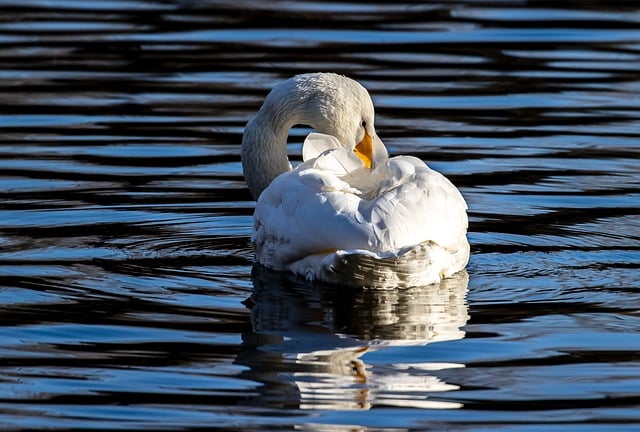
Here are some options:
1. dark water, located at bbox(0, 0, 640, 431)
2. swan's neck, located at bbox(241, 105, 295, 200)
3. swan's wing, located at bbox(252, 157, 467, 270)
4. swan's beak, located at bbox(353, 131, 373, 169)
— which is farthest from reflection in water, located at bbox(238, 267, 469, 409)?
swan's beak, located at bbox(353, 131, 373, 169)

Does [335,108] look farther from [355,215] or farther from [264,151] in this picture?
[355,215]

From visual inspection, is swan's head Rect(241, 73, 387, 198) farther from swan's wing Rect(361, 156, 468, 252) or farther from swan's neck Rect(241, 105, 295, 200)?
swan's wing Rect(361, 156, 468, 252)

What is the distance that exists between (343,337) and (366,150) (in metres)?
2.35

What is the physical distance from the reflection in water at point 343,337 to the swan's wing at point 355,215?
24 centimetres

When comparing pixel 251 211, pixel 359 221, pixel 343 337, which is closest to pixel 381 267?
pixel 359 221

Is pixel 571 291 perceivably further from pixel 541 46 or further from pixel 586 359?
pixel 541 46

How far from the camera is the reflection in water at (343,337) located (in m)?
5.99

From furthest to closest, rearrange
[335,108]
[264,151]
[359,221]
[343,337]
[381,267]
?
[264,151]
[335,108]
[381,267]
[359,221]
[343,337]

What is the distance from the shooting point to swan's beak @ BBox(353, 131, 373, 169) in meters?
9.12

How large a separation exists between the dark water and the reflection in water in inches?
0.8

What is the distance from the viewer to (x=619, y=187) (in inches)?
414

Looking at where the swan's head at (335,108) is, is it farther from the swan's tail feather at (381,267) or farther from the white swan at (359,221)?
the swan's tail feather at (381,267)

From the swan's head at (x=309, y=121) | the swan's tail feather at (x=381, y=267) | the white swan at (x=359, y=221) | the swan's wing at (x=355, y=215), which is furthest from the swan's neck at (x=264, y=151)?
the swan's tail feather at (x=381, y=267)

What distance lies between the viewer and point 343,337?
23.0ft
